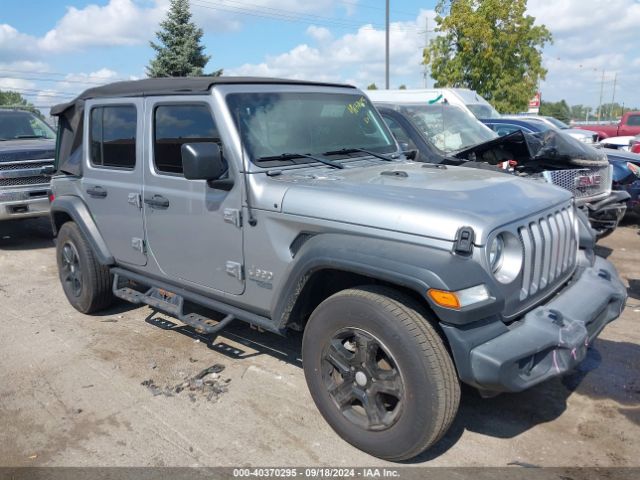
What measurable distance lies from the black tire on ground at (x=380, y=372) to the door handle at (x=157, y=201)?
1570 millimetres

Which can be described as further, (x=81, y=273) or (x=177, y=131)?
(x=81, y=273)

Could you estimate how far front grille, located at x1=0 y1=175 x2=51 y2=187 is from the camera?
8.31 metres

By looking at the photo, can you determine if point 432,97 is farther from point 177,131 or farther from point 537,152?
point 177,131

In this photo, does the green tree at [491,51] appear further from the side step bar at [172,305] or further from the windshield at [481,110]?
the side step bar at [172,305]

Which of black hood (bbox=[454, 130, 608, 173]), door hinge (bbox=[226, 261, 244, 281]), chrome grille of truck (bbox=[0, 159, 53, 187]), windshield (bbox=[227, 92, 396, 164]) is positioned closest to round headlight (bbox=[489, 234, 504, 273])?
windshield (bbox=[227, 92, 396, 164])

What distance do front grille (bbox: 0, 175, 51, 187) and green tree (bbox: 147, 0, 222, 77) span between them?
1617 centimetres

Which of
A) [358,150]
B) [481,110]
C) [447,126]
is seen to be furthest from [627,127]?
[358,150]

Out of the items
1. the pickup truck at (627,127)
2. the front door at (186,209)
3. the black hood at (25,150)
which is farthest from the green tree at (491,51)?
the front door at (186,209)

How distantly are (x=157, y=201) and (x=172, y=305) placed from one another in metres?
0.79

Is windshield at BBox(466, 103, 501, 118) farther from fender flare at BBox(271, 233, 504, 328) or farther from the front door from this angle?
fender flare at BBox(271, 233, 504, 328)

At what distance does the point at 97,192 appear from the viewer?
4.85m

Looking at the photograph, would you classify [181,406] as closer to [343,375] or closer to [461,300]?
[343,375]

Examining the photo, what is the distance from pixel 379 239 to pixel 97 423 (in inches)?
86.2

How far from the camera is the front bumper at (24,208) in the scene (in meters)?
8.27
